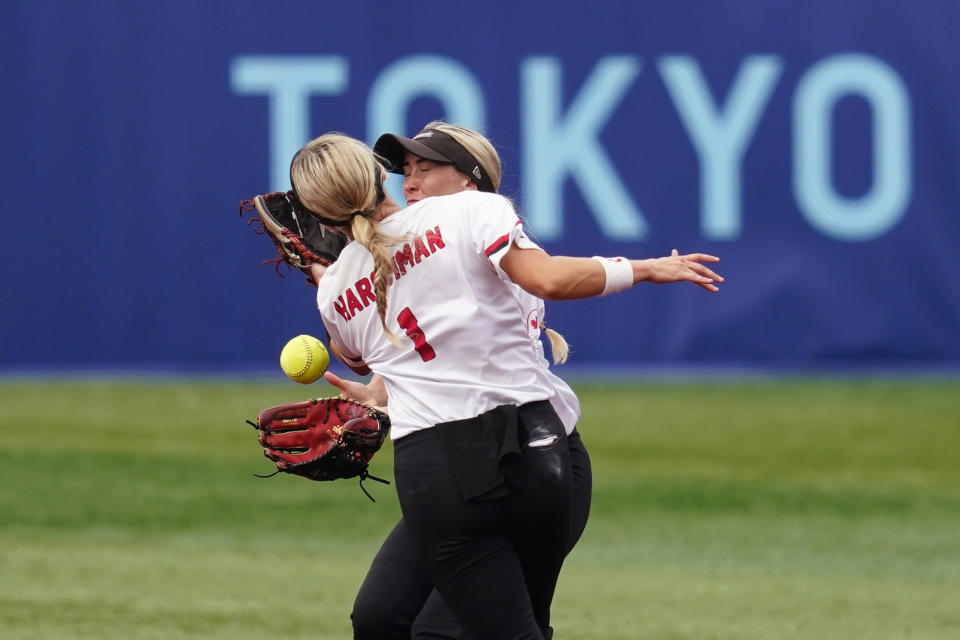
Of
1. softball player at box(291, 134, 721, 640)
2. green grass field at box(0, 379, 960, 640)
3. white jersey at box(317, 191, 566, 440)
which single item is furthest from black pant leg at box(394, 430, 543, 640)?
green grass field at box(0, 379, 960, 640)

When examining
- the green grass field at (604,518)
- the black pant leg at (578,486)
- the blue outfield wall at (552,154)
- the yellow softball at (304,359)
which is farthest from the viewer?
the blue outfield wall at (552,154)

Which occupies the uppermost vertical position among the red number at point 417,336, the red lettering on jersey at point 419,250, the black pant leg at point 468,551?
the red lettering on jersey at point 419,250

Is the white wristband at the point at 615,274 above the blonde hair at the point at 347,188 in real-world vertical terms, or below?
below

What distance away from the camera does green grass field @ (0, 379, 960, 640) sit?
693 cm

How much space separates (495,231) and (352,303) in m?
0.46

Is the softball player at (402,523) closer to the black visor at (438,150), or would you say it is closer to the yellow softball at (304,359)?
the black visor at (438,150)

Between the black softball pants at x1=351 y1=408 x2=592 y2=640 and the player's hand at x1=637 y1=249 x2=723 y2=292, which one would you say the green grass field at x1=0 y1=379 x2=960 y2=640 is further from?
the player's hand at x1=637 y1=249 x2=723 y2=292

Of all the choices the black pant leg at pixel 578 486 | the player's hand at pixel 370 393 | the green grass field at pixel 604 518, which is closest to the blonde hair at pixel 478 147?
the black pant leg at pixel 578 486

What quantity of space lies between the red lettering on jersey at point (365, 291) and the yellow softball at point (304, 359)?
1.44 feet

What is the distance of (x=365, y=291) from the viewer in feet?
13.5

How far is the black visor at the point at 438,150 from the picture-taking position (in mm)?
4324

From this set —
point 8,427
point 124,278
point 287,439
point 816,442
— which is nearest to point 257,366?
point 124,278

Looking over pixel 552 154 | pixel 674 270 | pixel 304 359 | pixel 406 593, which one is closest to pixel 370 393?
pixel 304 359

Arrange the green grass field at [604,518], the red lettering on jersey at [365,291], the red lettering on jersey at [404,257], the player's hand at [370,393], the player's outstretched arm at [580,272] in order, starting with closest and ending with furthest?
the player's outstretched arm at [580,272] → the red lettering on jersey at [404,257] → the red lettering on jersey at [365,291] → the player's hand at [370,393] → the green grass field at [604,518]
